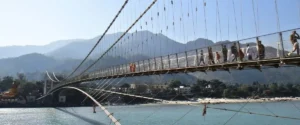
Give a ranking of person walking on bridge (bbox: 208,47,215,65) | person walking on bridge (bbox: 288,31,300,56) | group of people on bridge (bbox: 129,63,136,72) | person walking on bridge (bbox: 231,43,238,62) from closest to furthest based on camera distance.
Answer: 1. person walking on bridge (bbox: 288,31,300,56)
2. person walking on bridge (bbox: 231,43,238,62)
3. person walking on bridge (bbox: 208,47,215,65)
4. group of people on bridge (bbox: 129,63,136,72)

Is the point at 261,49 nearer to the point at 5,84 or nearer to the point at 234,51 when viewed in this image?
the point at 234,51

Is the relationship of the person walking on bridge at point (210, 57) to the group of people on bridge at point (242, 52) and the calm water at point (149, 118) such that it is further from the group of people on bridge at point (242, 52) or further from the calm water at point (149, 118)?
the calm water at point (149, 118)

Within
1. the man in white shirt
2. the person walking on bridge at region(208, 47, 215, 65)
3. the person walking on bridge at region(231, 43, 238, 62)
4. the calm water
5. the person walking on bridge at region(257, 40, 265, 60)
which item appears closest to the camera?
the person walking on bridge at region(257, 40, 265, 60)

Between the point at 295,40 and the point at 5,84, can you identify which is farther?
the point at 5,84

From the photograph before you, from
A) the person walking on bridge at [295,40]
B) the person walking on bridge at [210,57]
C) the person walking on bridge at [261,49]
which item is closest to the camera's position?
the person walking on bridge at [295,40]

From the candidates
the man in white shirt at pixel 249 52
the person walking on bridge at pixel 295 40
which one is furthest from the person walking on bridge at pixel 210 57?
the person walking on bridge at pixel 295 40

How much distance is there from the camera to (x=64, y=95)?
341 ft

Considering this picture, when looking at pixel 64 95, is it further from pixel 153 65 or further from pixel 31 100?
pixel 153 65

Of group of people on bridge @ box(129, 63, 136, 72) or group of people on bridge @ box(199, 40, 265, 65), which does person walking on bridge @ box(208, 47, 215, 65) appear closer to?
group of people on bridge @ box(199, 40, 265, 65)

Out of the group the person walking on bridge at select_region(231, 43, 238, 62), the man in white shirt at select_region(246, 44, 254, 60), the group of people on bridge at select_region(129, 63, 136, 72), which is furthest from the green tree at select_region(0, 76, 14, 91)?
the man in white shirt at select_region(246, 44, 254, 60)

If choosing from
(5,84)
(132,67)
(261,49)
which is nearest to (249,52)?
(261,49)

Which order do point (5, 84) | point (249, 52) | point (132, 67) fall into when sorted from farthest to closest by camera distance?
point (5, 84)
point (132, 67)
point (249, 52)

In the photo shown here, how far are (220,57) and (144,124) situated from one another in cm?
3041

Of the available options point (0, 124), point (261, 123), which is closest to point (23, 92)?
point (0, 124)
